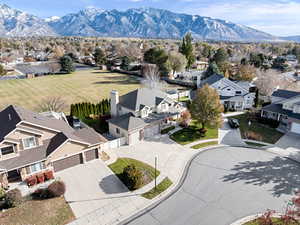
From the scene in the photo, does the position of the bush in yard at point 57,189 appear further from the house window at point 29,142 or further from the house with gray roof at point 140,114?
the house with gray roof at point 140,114

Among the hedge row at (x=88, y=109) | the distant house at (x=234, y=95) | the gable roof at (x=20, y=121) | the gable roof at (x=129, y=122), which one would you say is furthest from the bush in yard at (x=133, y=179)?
the distant house at (x=234, y=95)

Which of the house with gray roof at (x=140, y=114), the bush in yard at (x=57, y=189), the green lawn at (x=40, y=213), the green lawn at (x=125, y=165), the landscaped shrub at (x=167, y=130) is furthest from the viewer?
the landscaped shrub at (x=167, y=130)

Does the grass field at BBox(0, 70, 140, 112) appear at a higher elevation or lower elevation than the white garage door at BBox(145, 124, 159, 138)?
higher

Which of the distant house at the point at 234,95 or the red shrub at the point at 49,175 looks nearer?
the red shrub at the point at 49,175

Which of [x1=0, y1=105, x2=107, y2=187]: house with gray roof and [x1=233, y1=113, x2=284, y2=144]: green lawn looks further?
[x1=233, y1=113, x2=284, y2=144]: green lawn

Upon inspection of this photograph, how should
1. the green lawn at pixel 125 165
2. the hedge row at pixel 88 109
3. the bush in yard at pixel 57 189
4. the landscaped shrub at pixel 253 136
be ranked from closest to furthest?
the bush in yard at pixel 57 189 → the green lawn at pixel 125 165 → the landscaped shrub at pixel 253 136 → the hedge row at pixel 88 109

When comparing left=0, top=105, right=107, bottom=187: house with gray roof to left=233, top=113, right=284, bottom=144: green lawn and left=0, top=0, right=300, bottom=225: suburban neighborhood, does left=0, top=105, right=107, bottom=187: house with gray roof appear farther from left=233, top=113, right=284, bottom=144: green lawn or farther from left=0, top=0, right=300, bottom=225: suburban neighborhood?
left=233, top=113, right=284, bottom=144: green lawn

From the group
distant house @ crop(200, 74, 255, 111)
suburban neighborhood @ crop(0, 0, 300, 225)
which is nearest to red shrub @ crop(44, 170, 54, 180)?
suburban neighborhood @ crop(0, 0, 300, 225)
